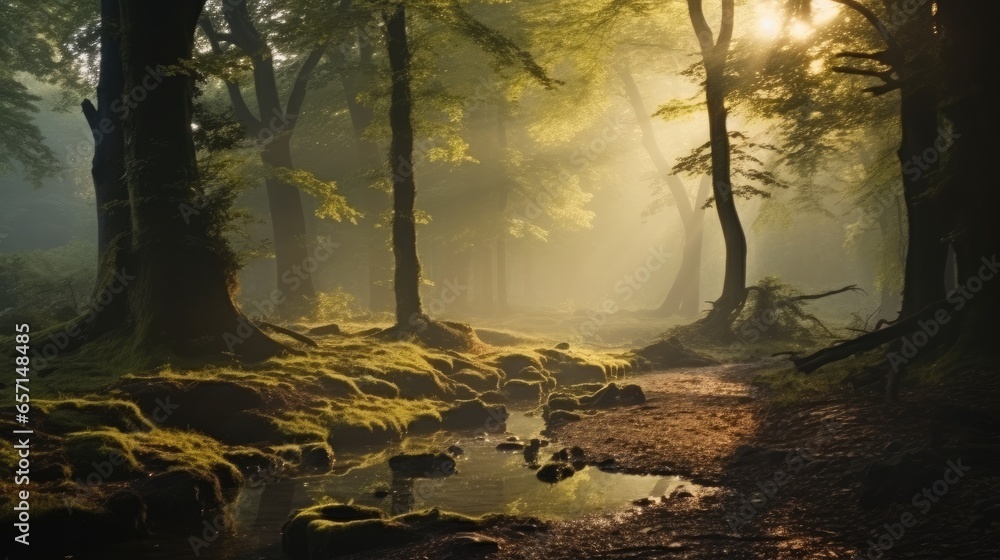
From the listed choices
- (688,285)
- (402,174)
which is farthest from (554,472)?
(688,285)

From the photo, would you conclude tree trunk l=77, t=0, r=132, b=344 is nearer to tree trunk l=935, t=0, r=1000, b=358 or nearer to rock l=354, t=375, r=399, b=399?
rock l=354, t=375, r=399, b=399

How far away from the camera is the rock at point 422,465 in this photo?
33.8 ft

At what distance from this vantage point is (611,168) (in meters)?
45.8

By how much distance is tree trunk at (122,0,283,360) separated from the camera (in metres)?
13.7

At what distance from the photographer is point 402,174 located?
65.0ft

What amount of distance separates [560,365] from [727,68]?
8.75 metres

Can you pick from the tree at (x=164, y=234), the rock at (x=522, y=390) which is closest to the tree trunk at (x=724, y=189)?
the rock at (x=522, y=390)

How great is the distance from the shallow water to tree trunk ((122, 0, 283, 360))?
15.6 ft

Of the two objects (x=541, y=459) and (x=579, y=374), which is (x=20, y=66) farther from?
(x=541, y=459)

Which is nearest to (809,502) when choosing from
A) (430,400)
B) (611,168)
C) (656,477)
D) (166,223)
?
(656,477)

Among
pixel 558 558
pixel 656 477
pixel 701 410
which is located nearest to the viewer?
pixel 558 558

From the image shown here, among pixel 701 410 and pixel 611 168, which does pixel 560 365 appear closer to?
pixel 701 410

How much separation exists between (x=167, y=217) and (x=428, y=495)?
8.01 m

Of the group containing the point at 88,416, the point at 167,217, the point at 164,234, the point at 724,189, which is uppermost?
the point at 724,189
